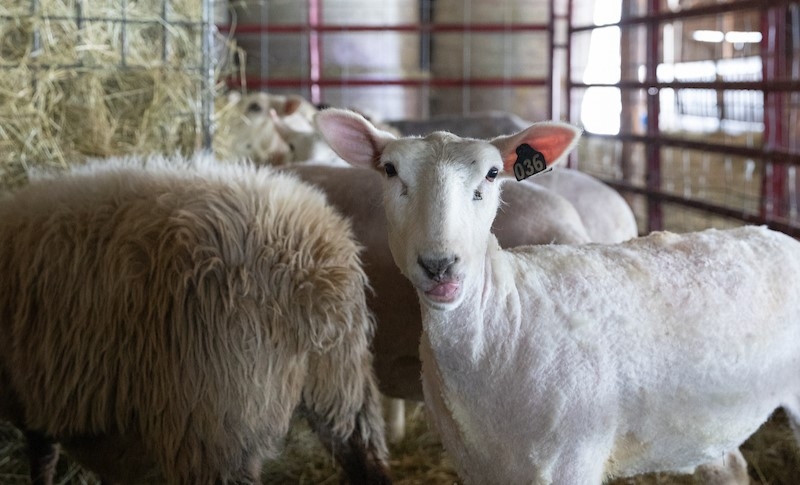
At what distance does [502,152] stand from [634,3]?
4.93 m

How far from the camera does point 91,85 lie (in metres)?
4.28

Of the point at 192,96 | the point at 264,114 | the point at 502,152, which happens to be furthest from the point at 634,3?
the point at 502,152

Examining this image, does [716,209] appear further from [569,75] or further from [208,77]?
[569,75]

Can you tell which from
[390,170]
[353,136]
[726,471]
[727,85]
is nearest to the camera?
[390,170]

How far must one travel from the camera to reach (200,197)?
9.46ft

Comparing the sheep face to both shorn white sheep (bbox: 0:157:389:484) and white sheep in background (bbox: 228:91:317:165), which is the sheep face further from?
white sheep in background (bbox: 228:91:317:165)

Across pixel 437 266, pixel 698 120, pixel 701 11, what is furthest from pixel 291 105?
pixel 698 120

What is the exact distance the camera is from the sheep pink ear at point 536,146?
8.04ft

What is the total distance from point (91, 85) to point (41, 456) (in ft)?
6.16

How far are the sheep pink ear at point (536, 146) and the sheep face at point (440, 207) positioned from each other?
8 centimetres

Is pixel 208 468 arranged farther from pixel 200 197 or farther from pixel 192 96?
pixel 192 96

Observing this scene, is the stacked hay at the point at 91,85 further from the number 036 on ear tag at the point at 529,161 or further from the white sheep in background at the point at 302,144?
the number 036 on ear tag at the point at 529,161

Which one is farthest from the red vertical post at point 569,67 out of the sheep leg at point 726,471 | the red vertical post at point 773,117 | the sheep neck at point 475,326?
the sheep neck at point 475,326

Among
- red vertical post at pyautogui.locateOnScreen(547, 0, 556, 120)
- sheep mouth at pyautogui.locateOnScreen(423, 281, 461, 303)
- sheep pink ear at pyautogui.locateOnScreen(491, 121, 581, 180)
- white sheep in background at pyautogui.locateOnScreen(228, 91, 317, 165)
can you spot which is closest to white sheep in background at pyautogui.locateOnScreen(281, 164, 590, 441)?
sheep pink ear at pyautogui.locateOnScreen(491, 121, 581, 180)
